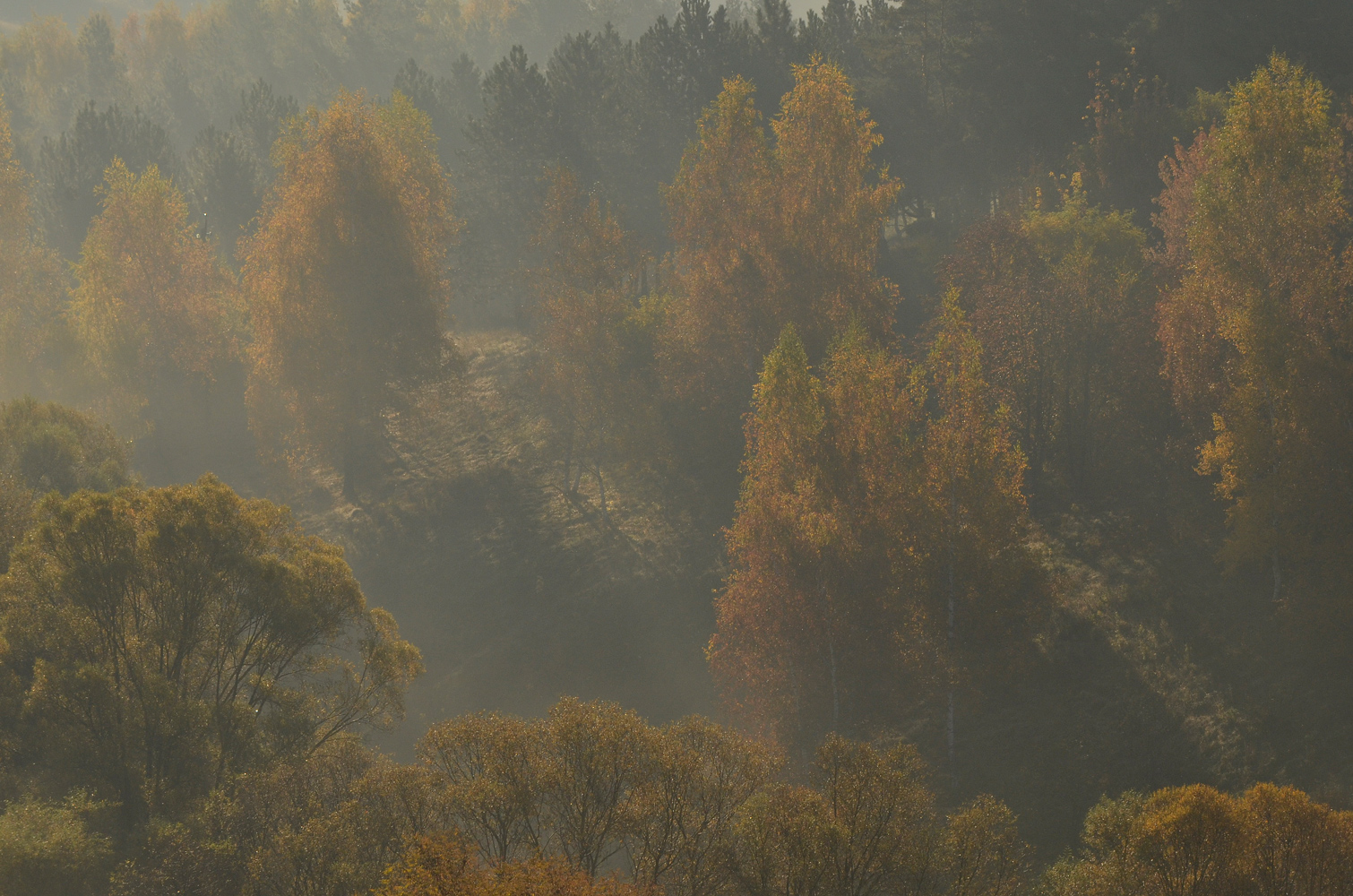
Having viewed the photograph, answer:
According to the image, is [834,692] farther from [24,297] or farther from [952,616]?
[24,297]

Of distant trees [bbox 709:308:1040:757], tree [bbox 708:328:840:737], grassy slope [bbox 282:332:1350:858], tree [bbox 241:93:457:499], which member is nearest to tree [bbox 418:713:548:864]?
tree [bbox 708:328:840:737]

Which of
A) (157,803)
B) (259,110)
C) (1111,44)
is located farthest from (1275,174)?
(259,110)

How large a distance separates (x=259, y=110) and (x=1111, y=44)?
7770 cm

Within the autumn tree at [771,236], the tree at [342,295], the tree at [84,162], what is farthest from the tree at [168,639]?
the tree at [84,162]

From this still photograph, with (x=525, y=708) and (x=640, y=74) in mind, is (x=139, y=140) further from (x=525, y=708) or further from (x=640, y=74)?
(x=525, y=708)

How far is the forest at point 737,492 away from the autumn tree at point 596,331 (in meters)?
0.28

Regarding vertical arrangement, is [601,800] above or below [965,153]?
below

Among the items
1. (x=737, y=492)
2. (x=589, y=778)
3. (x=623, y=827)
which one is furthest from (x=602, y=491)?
(x=623, y=827)

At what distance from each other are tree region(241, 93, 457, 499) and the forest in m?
0.25

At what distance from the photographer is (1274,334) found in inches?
1283

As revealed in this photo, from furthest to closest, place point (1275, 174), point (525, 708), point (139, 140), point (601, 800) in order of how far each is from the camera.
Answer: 1. point (139, 140)
2. point (525, 708)
3. point (1275, 174)
4. point (601, 800)

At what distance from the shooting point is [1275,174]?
35781mm

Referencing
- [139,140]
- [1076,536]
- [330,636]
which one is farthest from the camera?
[139,140]

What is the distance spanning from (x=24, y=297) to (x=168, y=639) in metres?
67.8
